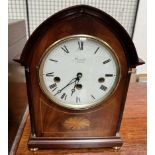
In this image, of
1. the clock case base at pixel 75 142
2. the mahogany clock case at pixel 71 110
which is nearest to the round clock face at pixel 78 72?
the mahogany clock case at pixel 71 110

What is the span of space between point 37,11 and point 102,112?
30.9 inches

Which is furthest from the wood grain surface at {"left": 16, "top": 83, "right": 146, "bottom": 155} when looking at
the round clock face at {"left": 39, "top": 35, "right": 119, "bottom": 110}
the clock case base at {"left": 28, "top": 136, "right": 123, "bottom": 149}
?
the round clock face at {"left": 39, "top": 35, "right": 119, "bottom": 110}

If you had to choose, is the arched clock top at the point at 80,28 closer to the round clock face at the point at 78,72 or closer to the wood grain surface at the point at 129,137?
the round clock face at the point at 78,72

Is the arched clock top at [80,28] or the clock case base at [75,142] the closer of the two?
the arched clock top at [80,28]

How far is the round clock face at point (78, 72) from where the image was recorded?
0.60 meters

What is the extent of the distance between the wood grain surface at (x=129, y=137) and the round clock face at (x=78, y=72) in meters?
0.16

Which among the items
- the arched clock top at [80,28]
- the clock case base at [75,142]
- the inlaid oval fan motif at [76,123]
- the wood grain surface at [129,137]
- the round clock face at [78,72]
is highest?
the arched clock top at [80,28]

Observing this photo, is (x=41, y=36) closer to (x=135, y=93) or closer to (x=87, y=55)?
(x=87, y=55)

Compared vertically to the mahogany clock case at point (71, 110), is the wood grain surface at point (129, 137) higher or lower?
lower

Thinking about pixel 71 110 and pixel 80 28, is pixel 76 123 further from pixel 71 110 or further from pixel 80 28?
pixel 80 28

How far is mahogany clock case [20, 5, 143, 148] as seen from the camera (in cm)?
56

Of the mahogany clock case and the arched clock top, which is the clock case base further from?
the arched clock top

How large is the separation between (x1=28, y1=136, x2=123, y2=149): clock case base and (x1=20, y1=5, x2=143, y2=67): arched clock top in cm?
26

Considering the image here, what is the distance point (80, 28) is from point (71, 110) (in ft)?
0.82
